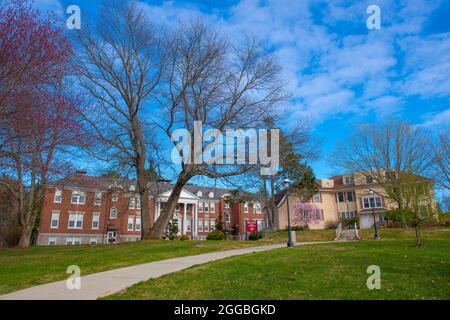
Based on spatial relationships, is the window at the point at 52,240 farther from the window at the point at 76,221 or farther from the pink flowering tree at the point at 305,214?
the pink flowering tree at the point at 305,214

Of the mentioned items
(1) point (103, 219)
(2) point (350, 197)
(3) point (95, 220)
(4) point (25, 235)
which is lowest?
(4) point (25, 235)

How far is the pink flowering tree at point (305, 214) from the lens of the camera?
4150cm

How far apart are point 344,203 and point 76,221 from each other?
3734 centimetres

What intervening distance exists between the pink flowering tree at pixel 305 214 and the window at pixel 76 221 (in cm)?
2926

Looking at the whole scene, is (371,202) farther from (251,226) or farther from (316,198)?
(251,226)

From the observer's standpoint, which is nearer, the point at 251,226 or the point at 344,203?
the point at 251,226

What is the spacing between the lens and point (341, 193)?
45.8 metres

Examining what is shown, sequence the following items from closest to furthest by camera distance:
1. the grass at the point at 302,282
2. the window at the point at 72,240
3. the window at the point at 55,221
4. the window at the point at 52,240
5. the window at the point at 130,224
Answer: the grass at the point at 302,282, the window at the point at 52,240, the window at the point at 55,221, the window at the point at 72,240, the window at the point at 130,224

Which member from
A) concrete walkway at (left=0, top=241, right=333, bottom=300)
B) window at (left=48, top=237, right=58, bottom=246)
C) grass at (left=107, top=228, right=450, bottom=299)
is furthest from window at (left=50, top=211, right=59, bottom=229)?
grass at (left=107, top=228, right=450, bottom=299)

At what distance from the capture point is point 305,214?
41625mm

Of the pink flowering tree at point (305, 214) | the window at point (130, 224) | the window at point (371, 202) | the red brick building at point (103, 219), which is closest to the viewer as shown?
the pink flowering tree at point (305, 214)

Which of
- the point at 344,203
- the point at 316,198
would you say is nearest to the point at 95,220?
the point at 316,198

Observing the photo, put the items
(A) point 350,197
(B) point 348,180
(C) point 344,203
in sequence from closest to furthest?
(A) point 350,197 → (C) point 344,203 → (B) point 348,180

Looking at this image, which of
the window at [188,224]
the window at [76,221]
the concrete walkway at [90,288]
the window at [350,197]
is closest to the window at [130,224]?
the window at [76,221]
